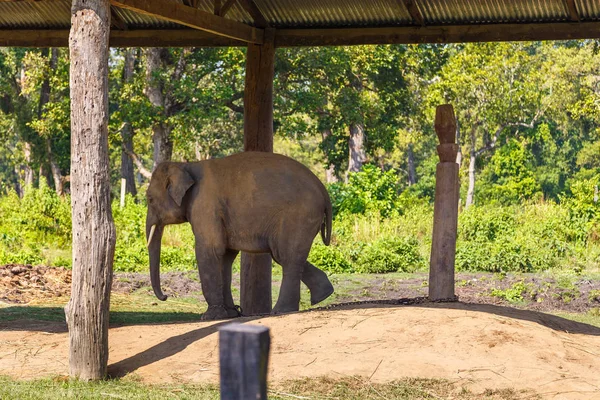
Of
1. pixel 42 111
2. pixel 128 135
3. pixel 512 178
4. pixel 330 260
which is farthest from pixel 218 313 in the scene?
pixel 512 178

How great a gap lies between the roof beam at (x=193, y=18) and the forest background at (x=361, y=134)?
6585 millimetres

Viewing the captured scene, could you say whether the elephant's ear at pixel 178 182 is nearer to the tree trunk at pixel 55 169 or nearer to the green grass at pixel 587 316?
the green grass at pixel 587 316

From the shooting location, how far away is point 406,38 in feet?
40.2

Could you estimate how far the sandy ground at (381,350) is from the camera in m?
8.12

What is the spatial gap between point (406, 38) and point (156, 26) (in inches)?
125

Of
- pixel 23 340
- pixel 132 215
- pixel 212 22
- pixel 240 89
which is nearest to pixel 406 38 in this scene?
pixel 212 22

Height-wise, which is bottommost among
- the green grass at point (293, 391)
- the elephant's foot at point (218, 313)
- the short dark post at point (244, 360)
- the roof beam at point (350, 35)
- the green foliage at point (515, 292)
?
the green grass at point (293, 391)

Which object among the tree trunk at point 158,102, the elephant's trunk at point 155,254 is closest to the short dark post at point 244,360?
the elephant's trunk at point 155,254

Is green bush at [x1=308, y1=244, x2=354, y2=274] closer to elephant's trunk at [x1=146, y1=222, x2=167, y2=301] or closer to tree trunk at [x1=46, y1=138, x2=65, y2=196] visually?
elephant's trunk at [x1=146, y1=222, x2=167, y2=301]

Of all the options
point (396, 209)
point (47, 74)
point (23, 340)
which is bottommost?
point (23, 340)

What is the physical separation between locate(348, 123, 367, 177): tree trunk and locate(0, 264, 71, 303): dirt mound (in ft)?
53.0

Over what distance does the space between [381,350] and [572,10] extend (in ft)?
16.1

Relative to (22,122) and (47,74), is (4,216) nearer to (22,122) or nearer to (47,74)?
(47,74)

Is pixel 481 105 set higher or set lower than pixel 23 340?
higher
